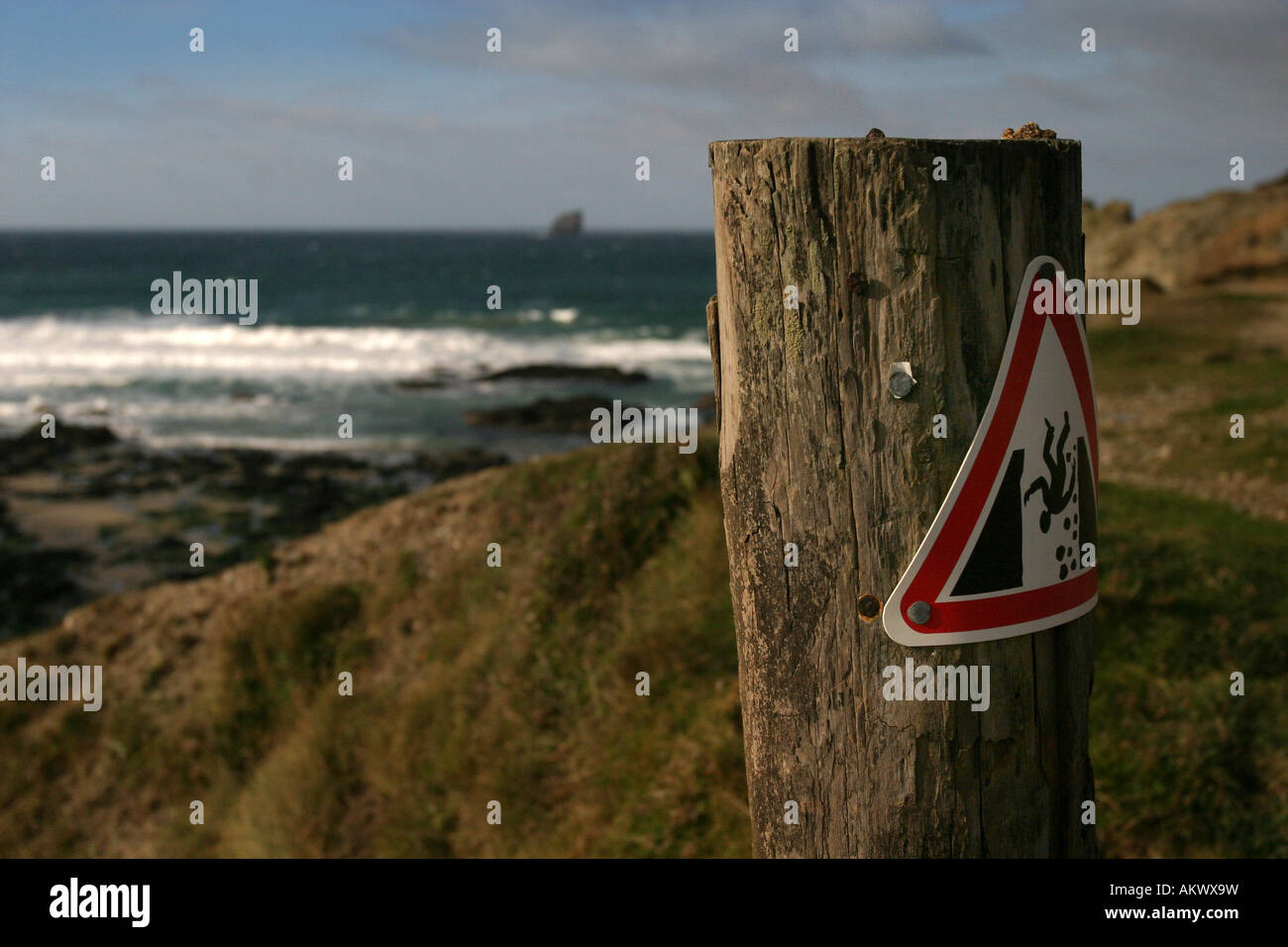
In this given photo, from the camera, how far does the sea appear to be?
22.3 meters

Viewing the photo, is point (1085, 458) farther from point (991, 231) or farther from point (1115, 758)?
point (1115, 758)

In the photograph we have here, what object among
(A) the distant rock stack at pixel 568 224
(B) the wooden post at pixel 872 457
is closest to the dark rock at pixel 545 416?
(B) the wooden post at pixel 872 457

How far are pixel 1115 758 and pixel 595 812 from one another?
84.2 inches

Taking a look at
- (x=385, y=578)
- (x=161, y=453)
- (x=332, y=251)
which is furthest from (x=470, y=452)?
(x=332, y=251)

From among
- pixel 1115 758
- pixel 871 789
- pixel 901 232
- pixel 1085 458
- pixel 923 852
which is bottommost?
pixel 1115 758

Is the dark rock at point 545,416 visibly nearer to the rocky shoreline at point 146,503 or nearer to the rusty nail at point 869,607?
the rocky shoreline at point 146,503

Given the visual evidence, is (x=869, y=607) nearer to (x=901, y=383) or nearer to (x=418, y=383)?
(x=901, y=383)

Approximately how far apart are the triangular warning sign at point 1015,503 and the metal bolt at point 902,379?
14 centimetres

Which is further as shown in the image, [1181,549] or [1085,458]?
[1181,549]

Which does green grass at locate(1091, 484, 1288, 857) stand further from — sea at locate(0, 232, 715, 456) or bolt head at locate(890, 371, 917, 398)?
sea at locate(0, 232, 715, 456)

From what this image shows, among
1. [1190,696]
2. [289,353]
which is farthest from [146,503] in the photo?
[289,353]

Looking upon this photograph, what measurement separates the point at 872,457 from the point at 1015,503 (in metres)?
0.27

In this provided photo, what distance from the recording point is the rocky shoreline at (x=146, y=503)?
43.2 feet

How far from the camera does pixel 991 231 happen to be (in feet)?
5.60
